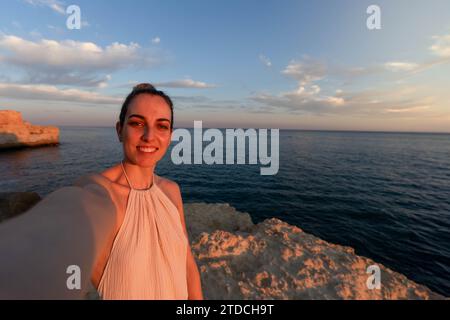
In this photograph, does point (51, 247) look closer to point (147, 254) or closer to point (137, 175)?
point (147, 254)

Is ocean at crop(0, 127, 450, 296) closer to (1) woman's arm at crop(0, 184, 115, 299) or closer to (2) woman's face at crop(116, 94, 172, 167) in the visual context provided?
(2) woman's face at crop(116, 94, 172, 167)

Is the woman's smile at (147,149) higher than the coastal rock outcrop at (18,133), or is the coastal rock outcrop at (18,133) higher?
the coastal rock outcrop at (18,133)

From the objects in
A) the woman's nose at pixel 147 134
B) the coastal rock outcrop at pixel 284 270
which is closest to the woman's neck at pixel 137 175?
the woman's nose at pixel 147 134

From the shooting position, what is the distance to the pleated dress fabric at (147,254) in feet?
5.16

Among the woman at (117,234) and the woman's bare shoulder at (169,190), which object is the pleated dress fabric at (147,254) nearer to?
the woman at (117,234)

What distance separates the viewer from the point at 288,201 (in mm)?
19781

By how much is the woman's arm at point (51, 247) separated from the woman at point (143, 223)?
378mm

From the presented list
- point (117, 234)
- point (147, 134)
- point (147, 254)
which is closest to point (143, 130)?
point (147, 134)

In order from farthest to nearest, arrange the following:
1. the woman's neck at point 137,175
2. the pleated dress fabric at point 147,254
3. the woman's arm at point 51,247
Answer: the woman's neck at point 137,175 < the pleated dress fabric at point 147,254 < the woman's arm at point 51,247

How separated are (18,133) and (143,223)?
65081 millimetres

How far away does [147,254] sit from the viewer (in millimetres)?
1700

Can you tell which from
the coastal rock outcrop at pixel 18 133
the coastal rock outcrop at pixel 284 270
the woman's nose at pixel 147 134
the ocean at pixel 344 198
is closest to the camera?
the woman's nose at pixel 147 134

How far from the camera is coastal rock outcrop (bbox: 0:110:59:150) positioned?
141 feet

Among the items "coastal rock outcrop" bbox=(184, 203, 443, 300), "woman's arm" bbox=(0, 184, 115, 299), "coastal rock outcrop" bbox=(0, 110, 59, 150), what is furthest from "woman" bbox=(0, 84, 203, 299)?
"coastal rock outcrop" bbox=(0, 110, 59, 150)
